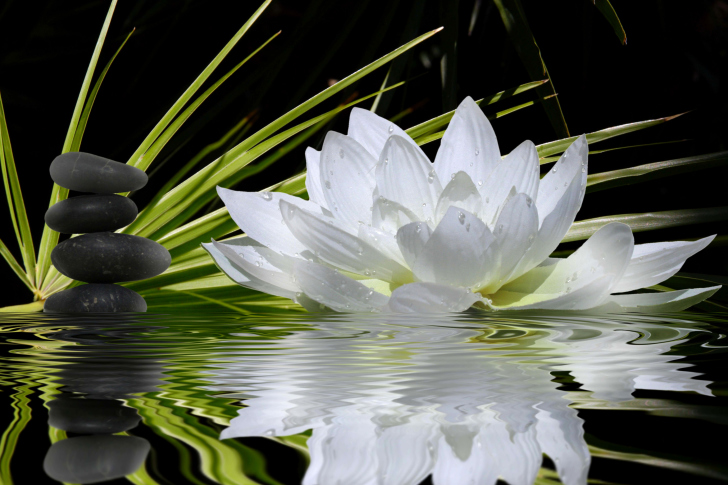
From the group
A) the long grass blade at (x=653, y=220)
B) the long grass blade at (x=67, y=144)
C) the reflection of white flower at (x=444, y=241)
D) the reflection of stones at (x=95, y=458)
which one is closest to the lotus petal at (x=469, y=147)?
the reflection of white flower at (x=444, y=241)

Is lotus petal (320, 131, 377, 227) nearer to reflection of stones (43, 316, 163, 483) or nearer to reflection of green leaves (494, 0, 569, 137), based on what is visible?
reflection of stones (43, 316, 163, 483)

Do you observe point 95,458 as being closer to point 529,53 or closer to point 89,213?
point 89,213

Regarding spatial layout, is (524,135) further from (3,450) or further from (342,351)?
(3,450)

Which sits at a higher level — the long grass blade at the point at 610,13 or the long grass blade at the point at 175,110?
the long grass blade at the point at 175,110

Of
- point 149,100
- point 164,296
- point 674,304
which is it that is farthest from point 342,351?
point 149,100

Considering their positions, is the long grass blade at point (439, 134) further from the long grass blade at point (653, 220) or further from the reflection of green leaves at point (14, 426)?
the reflection of green leaves at point (14, 426)
